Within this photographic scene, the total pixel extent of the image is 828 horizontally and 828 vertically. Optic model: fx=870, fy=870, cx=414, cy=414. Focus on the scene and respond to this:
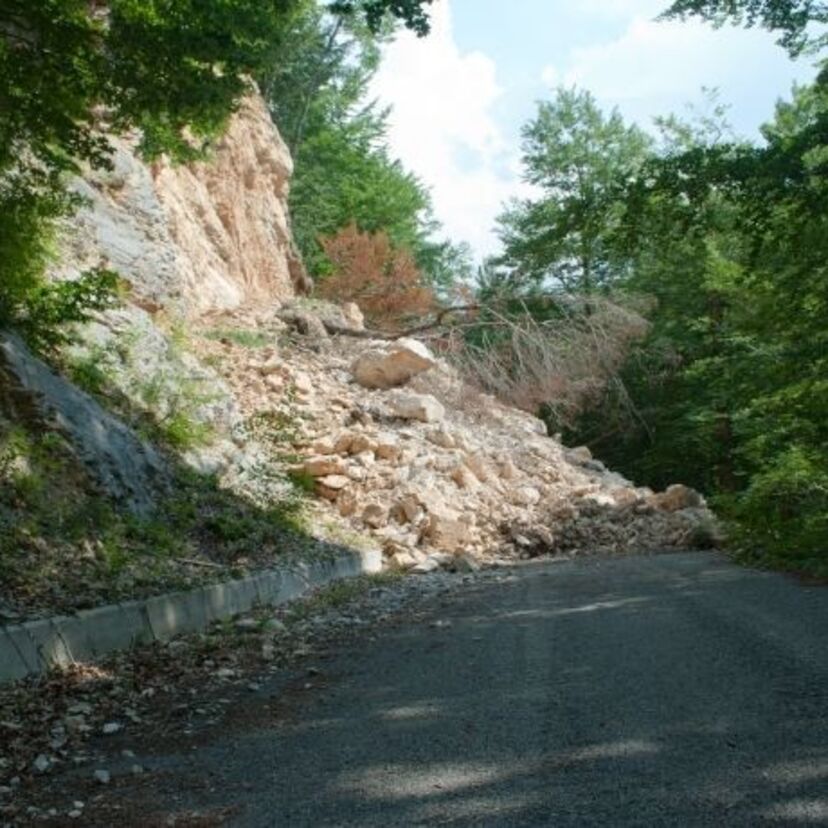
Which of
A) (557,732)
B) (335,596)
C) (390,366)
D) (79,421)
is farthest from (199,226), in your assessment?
(557,732)

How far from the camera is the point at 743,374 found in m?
16.2

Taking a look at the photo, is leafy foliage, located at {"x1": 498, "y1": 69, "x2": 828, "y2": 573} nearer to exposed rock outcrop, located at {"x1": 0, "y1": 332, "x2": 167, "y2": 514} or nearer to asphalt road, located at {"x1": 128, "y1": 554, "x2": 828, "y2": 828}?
asphalt road, located at {"x1": 128, "y1": 554, "x2": 828, "y2": 828}

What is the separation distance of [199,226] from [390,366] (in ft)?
19.4

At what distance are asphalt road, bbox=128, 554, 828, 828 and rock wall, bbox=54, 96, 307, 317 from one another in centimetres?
773

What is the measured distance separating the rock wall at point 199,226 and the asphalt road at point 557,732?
773cm

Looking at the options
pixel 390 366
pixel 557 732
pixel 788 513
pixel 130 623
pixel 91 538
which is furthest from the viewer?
pixel 390 366

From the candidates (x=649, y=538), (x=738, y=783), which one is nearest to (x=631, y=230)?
(x=738, y=783)

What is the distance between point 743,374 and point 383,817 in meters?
14.7

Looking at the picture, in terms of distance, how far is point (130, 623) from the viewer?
605cm

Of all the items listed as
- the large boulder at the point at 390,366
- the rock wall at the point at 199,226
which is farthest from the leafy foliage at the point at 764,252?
the rock wall at the point at 199,226

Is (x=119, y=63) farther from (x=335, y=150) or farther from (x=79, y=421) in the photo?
(x=335, y=150)

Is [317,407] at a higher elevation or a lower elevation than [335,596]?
higher

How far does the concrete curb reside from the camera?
496 cm

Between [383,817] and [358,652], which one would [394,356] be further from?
[383,817]
